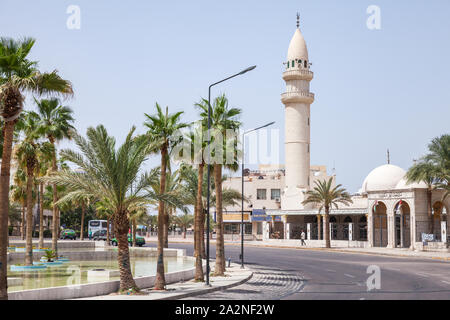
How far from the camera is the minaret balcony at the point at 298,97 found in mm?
74312

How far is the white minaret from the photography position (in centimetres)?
7462

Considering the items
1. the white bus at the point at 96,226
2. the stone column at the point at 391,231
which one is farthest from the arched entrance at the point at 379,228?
the white bus at the point at 96,226

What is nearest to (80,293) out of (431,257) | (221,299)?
(221,299)

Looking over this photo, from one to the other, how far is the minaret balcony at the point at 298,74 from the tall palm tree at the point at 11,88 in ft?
193

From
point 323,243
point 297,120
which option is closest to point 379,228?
point 323,243

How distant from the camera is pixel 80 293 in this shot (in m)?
18.3

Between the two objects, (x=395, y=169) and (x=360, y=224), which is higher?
(x=395, y=169)

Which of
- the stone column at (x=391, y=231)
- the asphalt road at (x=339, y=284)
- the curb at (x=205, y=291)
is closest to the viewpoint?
the curb at (x=205, y=291)

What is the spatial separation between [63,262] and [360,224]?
1868 inches

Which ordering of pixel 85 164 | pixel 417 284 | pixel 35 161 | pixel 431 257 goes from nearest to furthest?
pixel 85 164 < pixel 417 284 < pixel 35 161 < pixel 431 257

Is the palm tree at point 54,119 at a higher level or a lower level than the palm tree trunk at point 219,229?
higher

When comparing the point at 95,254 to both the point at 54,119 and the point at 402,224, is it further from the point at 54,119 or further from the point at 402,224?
the point at 402,224

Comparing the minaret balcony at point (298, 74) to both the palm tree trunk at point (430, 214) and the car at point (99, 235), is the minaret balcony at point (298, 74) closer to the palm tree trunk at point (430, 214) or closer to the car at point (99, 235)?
the palm tree trunk at point (430, 214)

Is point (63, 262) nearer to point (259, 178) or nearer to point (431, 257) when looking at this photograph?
point (431, 257)
